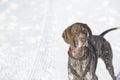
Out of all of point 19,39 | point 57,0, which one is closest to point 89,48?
point 19,39

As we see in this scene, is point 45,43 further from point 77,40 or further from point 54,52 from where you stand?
point 77,40

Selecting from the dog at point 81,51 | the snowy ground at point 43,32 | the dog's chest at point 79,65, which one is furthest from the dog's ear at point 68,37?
the snowy ground at point 43,32

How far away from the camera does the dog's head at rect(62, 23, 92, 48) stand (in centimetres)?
213

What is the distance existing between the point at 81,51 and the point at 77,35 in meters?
0.10

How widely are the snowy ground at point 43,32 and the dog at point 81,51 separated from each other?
0.18m

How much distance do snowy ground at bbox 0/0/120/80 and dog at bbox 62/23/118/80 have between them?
0.18m

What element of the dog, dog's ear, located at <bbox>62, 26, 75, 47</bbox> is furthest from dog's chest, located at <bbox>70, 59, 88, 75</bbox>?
dog's ear, located at <bbox>62, 26, 75, 47</bbox>

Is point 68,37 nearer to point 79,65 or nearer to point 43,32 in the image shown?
point 79,65

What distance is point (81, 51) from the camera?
219 cm

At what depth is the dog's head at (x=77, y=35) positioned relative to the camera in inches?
83.8

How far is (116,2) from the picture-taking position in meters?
2.83

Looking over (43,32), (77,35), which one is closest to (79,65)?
(77,35)

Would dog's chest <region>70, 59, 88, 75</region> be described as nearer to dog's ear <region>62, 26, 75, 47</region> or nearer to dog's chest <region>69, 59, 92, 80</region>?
dog's chest <region>69, 59, 92, 80</region>

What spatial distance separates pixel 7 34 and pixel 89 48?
88 centimetres
